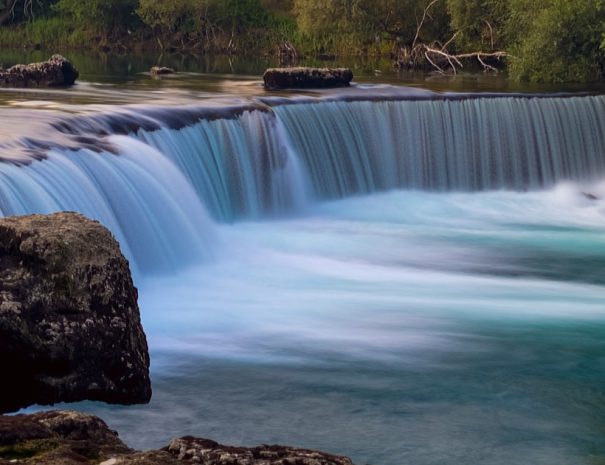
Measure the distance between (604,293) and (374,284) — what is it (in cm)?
272

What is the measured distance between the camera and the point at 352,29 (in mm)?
40375

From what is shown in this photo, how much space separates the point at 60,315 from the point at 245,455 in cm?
286

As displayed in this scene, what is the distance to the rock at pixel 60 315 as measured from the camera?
837 cm

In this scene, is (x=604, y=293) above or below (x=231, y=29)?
below

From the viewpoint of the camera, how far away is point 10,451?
6160 mm

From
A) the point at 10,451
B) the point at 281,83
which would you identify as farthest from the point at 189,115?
the point at 10,451

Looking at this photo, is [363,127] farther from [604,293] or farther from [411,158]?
[604,293]

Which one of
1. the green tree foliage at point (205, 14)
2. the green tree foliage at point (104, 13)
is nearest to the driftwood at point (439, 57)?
the green tree foliage at point (205, 14)

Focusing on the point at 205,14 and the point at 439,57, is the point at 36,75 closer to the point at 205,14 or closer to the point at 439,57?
the point at 439,57

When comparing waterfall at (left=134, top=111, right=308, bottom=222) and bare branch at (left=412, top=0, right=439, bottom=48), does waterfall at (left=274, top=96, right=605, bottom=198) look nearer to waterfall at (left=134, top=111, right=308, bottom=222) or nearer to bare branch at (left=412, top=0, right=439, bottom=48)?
waterfall at (left=134, top=111, right=308, bottom=222)

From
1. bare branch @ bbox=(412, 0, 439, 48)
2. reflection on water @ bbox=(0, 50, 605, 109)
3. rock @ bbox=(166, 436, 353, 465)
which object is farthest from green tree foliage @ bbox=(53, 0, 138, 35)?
rock @ bbox=(166, 436, 353, 465)

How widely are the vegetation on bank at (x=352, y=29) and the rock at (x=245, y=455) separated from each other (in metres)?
23.2

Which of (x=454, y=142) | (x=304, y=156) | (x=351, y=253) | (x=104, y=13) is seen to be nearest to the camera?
(x=351, y=253)

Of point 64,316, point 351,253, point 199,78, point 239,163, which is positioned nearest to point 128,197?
point 351,253
